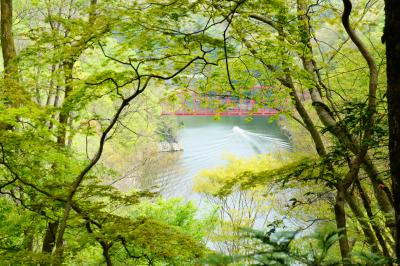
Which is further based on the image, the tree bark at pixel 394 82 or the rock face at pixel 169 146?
the rock face at pixel 169 146

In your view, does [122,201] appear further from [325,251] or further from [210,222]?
[210,222]

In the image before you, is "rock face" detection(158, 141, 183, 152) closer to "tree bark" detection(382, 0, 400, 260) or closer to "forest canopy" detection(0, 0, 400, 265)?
"forest canopy" detection(0, 0, 400, 265)

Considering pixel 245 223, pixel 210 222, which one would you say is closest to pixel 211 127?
pixel 245 223

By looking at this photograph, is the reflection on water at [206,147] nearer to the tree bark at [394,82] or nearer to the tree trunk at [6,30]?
the tree trunk at [6,30]

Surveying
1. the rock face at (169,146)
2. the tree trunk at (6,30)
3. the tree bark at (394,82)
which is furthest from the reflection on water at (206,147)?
the tree bark at (394,82)

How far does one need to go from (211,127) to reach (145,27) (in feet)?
81.1

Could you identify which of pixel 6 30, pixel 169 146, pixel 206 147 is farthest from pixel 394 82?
pixel 206 147

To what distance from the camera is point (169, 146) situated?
21375 millimetres

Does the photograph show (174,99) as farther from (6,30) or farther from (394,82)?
(394,82)

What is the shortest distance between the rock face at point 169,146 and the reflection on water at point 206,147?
0.41m

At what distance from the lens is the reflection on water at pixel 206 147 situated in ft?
54.1

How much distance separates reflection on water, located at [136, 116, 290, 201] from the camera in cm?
1650

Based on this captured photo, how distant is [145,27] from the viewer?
3043 millimetres

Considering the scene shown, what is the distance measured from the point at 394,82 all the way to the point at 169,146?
20.3 meters
